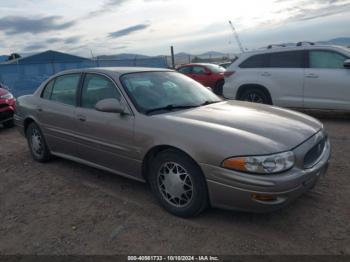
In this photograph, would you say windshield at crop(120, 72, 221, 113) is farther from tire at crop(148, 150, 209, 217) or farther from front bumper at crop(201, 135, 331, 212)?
front bumper at crop(201, 135, 331, 212)

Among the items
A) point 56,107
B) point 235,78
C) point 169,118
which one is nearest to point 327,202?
point 169,118

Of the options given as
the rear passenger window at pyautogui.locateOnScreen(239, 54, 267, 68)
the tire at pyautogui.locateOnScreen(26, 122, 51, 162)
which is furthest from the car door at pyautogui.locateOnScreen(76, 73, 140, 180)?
the rear passenger window at pyautogui.locateOnScreen(239, 54, 267, 68)

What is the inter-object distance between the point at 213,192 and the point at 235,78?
6125mm

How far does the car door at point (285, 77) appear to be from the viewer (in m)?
8.04

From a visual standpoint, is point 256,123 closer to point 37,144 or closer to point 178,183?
point 178,183

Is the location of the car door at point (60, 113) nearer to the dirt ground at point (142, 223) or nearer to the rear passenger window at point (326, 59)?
the dirt ground at point (142, 223)

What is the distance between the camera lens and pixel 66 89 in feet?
16.4

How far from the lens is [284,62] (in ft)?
27.3

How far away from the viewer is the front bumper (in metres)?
3.04

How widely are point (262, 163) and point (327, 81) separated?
17.8 feet

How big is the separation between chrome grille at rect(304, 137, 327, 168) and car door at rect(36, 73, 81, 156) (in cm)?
287

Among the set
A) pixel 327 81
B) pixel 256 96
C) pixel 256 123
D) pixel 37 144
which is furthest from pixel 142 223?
pixel 256 96

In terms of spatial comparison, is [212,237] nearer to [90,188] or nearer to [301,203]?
[301,203]

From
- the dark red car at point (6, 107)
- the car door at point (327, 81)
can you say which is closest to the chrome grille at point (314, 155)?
the car door at point (327, 81)
